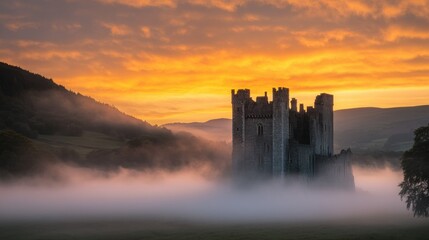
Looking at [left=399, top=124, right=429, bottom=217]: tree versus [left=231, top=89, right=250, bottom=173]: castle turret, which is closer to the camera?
[left=399, top=124, right=429, bottom=217]: tree

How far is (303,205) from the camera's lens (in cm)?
12056

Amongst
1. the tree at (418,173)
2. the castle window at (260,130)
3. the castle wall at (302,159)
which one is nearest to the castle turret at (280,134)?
the castle wall at (302,159)

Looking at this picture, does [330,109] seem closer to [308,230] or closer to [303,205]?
[303,205]

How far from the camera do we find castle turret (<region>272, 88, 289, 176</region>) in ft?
407

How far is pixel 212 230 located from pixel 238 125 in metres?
38.1

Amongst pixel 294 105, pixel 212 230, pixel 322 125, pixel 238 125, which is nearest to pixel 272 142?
pixel 238 125

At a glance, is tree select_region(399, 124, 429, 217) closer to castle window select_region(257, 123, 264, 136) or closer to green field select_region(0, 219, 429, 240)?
green field select_region(0, 219, 429, 240)

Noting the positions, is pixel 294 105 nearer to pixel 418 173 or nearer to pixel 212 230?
pixel 212 230

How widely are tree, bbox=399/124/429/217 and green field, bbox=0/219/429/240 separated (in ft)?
9.89

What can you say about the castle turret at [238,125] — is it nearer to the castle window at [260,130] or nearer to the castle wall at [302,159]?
the castle window at [260,130]

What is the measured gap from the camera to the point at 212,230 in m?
90.6

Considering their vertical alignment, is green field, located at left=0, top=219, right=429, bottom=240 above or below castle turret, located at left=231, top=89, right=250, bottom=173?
below

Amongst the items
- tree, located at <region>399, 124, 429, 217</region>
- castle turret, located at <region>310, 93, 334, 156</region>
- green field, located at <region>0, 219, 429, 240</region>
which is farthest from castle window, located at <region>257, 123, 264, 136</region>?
tree, located at <region>399, 124, 429, 217</region>

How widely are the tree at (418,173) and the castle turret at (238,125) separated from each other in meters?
41.0
